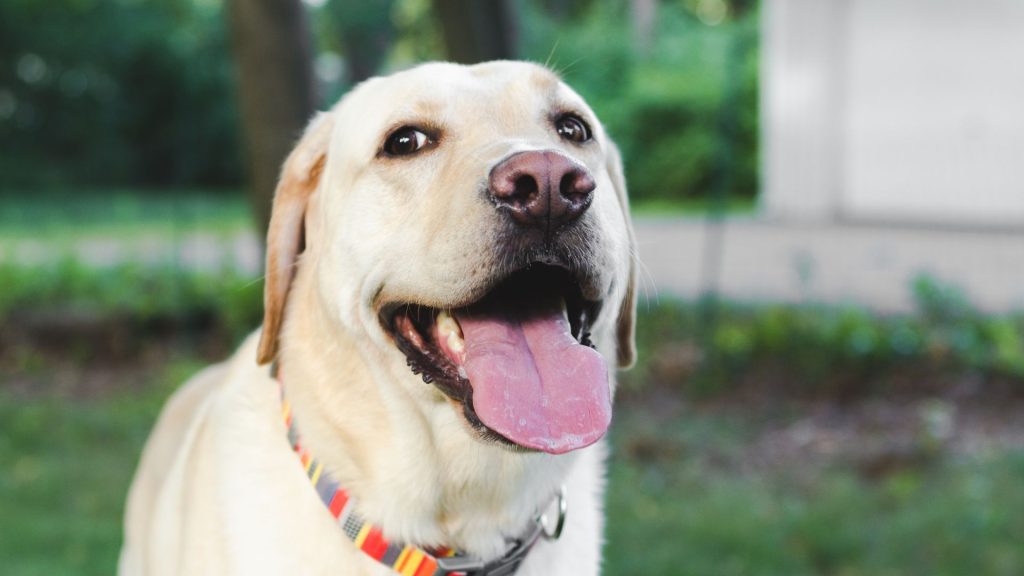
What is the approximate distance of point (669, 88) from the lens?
1152 cm

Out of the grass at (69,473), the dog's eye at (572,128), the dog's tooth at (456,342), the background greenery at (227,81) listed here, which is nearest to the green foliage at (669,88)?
the background greenery at (227,81)

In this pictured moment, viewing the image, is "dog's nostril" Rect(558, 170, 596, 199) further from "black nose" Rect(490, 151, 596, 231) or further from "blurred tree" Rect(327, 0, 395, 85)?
"blurred tree" Rect(327, 0, 395, 85)

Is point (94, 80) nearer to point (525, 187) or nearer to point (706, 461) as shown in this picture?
point (706, 461)

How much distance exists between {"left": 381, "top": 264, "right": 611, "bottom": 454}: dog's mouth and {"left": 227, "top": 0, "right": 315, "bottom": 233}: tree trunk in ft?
15.3

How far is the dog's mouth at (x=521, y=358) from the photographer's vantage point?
6.92 feet

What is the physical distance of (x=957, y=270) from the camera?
25.9 ft

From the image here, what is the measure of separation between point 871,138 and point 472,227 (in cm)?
1230

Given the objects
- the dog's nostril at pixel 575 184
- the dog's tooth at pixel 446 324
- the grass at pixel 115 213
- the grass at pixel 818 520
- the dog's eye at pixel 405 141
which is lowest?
the grass at pixel 115 213

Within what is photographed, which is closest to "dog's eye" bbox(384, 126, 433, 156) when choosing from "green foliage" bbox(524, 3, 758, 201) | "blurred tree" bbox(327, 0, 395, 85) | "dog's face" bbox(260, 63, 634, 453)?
"dog's face" bbox(260, 63, 634, 453)

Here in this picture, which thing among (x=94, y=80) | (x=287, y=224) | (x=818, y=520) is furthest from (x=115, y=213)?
(x=287, y=224)

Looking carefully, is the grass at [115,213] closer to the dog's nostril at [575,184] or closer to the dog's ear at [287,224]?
the dog's ear at [287,224]

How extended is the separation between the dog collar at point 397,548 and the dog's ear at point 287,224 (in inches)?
11.5

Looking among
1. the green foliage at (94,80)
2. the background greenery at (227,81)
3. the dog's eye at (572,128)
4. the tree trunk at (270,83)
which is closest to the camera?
the dog's eye at (572,128)

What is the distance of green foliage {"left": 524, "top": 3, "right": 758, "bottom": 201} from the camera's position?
737 cm
